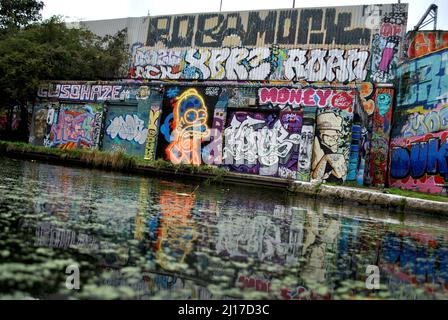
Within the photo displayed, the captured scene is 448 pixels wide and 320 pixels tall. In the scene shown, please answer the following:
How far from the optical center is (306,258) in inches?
188

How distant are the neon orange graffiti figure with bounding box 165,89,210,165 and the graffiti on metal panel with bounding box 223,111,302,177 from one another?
54.5 inches

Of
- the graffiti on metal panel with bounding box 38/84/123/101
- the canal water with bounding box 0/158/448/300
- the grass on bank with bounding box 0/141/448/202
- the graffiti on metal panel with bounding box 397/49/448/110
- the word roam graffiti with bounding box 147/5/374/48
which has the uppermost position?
the word roam graffiti with bounding box 147/5/374/48

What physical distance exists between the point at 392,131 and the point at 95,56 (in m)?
19.5

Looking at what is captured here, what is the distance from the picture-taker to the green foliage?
23.4 meters

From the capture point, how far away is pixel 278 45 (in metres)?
24.0

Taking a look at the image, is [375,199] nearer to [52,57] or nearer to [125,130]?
[125,130]

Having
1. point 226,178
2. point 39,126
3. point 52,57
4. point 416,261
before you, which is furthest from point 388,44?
point 39,126

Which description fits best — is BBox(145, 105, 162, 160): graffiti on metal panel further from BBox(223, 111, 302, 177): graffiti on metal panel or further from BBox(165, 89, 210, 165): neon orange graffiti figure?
BBox(223, 111, 302, 177): graffiti on metal panel

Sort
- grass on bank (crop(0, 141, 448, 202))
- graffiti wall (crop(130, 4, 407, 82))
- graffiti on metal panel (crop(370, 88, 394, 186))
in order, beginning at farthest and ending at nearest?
graffiti wall (crop(130, 4, 407, 82))
graffiti on metal panel (crop(370, 88, 394, 186))
grass on bank (crop(0, 141, 448, 202))

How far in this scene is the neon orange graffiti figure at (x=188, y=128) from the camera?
1941cm

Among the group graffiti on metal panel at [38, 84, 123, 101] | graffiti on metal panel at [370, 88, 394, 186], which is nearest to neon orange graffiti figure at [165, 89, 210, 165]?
graffiti on metal panel at [38, 84, 123, 101]

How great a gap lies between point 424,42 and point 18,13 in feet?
90.3
